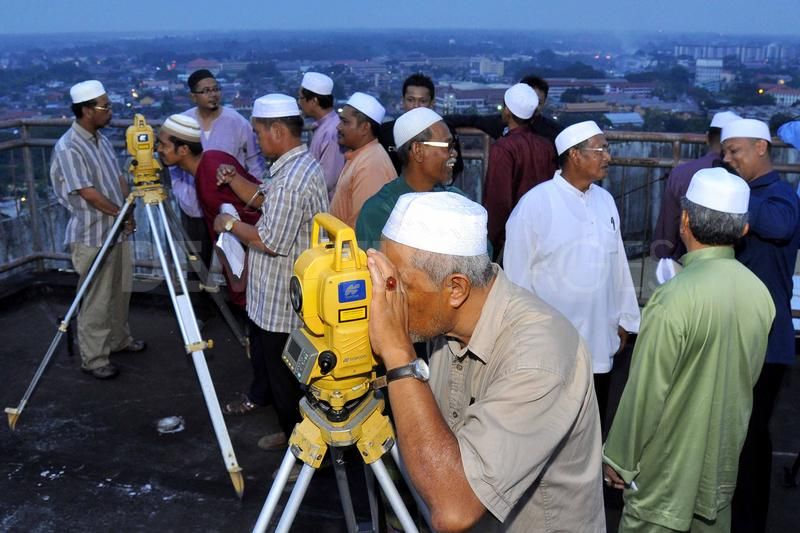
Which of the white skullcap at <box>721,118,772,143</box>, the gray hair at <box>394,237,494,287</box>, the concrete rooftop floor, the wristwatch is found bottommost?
the concrete rooftop floor

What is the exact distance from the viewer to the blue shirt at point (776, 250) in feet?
12.6

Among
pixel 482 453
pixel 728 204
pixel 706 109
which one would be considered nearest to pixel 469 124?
pixel 706 109

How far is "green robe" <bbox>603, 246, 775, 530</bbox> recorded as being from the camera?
121 inches

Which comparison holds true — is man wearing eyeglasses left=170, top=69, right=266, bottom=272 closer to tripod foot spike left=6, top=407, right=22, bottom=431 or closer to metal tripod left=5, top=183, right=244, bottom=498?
metal tripod left=5, top=183, right=244, bottom=498

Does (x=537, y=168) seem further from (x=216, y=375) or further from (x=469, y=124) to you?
(x=216, y=375)

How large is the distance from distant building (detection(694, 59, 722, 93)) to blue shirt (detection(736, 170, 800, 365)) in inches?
157

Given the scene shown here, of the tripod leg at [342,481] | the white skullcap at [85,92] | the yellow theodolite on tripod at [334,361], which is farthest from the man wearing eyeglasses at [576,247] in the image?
the white skullcap at [85,92]

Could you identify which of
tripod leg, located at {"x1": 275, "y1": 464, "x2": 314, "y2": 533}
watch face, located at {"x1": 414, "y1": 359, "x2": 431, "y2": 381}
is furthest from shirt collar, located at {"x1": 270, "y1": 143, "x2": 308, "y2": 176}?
watch face, located at {"x1": 414, "y1": 359, "x2": 431, "y2": 381}

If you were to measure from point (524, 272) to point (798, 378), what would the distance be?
2.69 meters

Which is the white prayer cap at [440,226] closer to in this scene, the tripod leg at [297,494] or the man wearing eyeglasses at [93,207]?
the tripod leg at [297,494]

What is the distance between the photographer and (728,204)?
10.6 ft

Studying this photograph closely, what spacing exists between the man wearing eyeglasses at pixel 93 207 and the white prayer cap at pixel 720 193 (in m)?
3.66

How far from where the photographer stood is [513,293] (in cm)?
226

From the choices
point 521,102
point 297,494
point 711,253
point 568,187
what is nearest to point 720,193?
point 711,253
